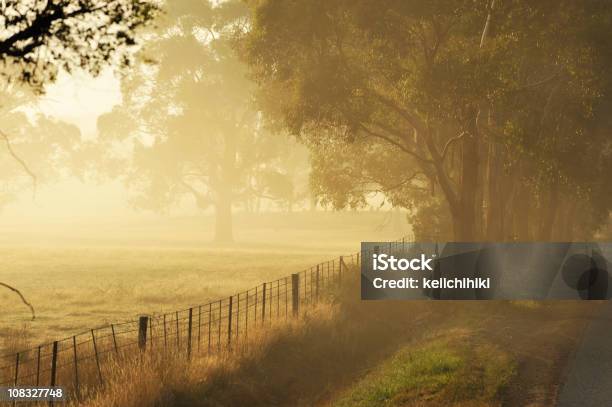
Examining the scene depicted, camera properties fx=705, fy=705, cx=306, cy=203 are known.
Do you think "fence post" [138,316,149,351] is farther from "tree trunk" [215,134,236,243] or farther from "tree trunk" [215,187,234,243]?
"tree trunk" [215,187,234,243]

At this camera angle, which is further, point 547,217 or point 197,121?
point 197,121

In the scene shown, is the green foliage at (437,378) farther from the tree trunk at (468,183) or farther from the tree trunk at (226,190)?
the tree trunk at (226,190)

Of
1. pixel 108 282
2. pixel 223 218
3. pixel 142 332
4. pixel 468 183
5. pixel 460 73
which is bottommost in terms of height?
pixel 108 282

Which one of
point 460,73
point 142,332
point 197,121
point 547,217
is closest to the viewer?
point 142,332

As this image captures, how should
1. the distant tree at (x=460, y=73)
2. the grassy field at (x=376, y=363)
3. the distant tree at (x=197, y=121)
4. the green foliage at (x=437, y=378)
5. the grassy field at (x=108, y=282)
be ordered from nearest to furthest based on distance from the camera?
the grassy field at (x=376, y=363) < the green foliage at (x=437, y=378) < the grassy field at (x=108, y=282) < the distant tree at (x=460, y=73) < the distant tree at (x=197, y=121)

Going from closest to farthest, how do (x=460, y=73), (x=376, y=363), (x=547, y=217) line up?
1. (x=376, y=363)
2. (x=460, y=73)
3. (x=547, y=217)

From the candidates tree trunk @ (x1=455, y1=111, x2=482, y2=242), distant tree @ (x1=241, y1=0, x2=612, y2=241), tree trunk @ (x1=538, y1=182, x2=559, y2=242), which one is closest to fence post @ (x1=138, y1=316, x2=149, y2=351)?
distant tree @ (x1=241, y1=0, x2=612, y2=241)

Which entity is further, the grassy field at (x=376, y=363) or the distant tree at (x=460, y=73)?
the distant tree at (x=460, y=73)

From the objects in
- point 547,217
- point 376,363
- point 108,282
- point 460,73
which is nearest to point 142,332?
point 376,363

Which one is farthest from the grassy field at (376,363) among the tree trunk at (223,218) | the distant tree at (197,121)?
the tree trunk at (223,218)

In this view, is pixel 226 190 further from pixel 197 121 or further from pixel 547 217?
pixel 547 217

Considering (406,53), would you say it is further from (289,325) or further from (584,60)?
(289,325)

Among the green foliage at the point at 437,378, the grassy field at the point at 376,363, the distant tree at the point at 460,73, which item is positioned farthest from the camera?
the distant tree at the point at 460,73

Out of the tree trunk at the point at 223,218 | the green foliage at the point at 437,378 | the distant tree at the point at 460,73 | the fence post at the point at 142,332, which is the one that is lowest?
the green foliage at the point at 437,378
